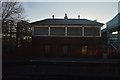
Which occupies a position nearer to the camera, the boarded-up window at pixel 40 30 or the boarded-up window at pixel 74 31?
the boarded-up window at pixel 74 31

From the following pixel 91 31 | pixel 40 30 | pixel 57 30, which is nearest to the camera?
pixel 91 31

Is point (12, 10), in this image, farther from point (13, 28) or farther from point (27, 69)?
point (27, 69)

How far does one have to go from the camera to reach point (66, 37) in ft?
116

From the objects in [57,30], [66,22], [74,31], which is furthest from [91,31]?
[57,30]


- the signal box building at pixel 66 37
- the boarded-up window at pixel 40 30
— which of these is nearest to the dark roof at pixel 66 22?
the signal box building at pixel 66 37

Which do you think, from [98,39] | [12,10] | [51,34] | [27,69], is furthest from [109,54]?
[12,10]

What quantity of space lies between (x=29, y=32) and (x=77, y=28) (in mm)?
7755

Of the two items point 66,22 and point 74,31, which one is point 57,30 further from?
point 74,31

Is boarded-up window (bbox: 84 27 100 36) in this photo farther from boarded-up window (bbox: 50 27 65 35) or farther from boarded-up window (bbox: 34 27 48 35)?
boarded-up window (bbox: 34 27 48 35)

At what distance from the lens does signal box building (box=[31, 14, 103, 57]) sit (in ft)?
108

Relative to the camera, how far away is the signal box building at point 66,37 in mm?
32969

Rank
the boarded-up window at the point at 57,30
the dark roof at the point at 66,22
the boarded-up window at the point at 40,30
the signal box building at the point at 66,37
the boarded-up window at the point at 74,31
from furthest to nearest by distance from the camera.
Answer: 1. the dark roof at the point at 66,22
2. the boarded-up window at the point at 40,30
3. the boarded-up window at the point at 57,30
4. the boarded-up window at the point at 74,31
5. the signal box building at the point at 66,37

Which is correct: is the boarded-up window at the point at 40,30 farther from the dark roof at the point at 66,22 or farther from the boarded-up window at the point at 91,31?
the boarded-up window at the point at 91,31

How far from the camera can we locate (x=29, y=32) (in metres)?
39.8
